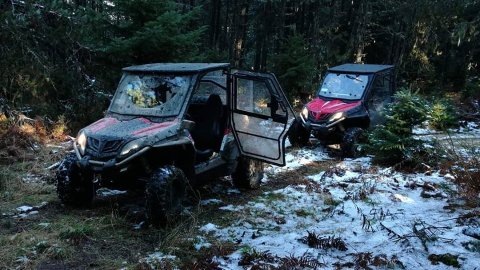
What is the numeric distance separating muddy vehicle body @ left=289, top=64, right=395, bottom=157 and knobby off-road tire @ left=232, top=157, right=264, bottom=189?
3167mm

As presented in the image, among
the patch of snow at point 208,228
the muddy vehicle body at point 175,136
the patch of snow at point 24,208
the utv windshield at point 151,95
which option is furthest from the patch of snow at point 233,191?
the patch of snow at point 24,208

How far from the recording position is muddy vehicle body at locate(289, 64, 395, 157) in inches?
419

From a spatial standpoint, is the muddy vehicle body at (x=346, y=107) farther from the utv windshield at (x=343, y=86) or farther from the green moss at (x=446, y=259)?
the green moss at (x=446, y=259)

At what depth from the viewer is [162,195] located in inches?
210

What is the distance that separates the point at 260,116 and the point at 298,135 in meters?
4.79

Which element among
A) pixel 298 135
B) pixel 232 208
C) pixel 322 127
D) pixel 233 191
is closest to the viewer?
pixel 232 208

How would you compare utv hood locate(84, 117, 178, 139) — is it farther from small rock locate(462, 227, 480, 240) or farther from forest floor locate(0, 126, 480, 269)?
small rock locate(462, 227, 480, 240)

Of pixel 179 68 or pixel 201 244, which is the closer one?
pixel 201 244

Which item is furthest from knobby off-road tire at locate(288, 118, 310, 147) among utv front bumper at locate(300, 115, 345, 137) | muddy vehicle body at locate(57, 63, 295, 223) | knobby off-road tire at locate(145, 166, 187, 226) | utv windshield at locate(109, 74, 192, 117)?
knobby off-road tire at locate(145, 166, 187, 226)

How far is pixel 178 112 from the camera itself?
6.03 meters

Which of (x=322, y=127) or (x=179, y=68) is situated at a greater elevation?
(x=179, y=68)

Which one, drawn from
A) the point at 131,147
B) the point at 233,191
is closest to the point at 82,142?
the point at 131,147

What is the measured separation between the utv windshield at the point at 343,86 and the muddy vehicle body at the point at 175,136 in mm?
4622

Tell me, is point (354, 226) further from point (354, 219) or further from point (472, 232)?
point (472, 232)
